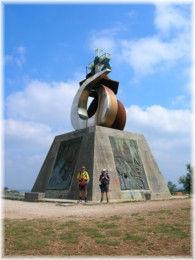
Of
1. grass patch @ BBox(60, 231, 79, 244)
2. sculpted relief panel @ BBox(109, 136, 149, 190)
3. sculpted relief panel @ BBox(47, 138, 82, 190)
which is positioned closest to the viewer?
grass patch @ BBox(60, 231, 79, 244)

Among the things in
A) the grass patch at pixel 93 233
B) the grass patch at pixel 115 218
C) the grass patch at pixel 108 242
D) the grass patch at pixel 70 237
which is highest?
the grass patch at pixel 115 218

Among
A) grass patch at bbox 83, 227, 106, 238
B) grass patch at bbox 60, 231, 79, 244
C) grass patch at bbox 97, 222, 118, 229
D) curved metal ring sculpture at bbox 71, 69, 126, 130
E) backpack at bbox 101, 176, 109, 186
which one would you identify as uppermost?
curved metal ring sculpture at bbox 71, 69, 126, 130

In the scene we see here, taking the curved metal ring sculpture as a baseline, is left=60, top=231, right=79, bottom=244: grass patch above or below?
below

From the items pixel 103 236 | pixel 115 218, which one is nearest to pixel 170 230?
pixel 103 236

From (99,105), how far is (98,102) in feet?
1.38

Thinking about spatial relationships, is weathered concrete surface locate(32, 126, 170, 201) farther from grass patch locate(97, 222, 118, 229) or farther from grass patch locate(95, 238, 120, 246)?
grass patch locate(95, 238, 120, 246)

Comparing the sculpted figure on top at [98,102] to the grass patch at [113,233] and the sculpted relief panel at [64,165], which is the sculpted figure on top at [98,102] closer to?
the sculpted relief panel at [64,165]

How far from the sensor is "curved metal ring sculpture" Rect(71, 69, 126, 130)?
25922 millimetres

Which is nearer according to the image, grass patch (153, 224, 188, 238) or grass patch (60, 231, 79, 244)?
grass patch (60, 231, 79, 244)

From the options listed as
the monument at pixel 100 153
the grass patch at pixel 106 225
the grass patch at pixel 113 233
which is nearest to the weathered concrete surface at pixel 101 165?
the monument at pixel 100 153

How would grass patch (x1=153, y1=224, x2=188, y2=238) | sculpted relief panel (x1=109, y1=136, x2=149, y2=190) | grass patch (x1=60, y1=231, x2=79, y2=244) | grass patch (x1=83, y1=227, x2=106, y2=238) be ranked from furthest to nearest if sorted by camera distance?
1. sculpted relief panel (x1=109, y1=136, x2=149, y2=190)
2. grass patch (x1=83, y1=227, x2=106, y2=238)
3. grass patch (x1=153, y1=224, x2=188, y2=238)
4. grass patch (x1=60, y1=231, x2=79, y2=244)

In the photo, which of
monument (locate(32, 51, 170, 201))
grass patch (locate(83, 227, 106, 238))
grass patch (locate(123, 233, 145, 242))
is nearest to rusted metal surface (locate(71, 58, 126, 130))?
monument (locate(32, 51, 170, 201))

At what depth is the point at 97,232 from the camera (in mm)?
10430

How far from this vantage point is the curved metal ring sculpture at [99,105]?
85.0ft
